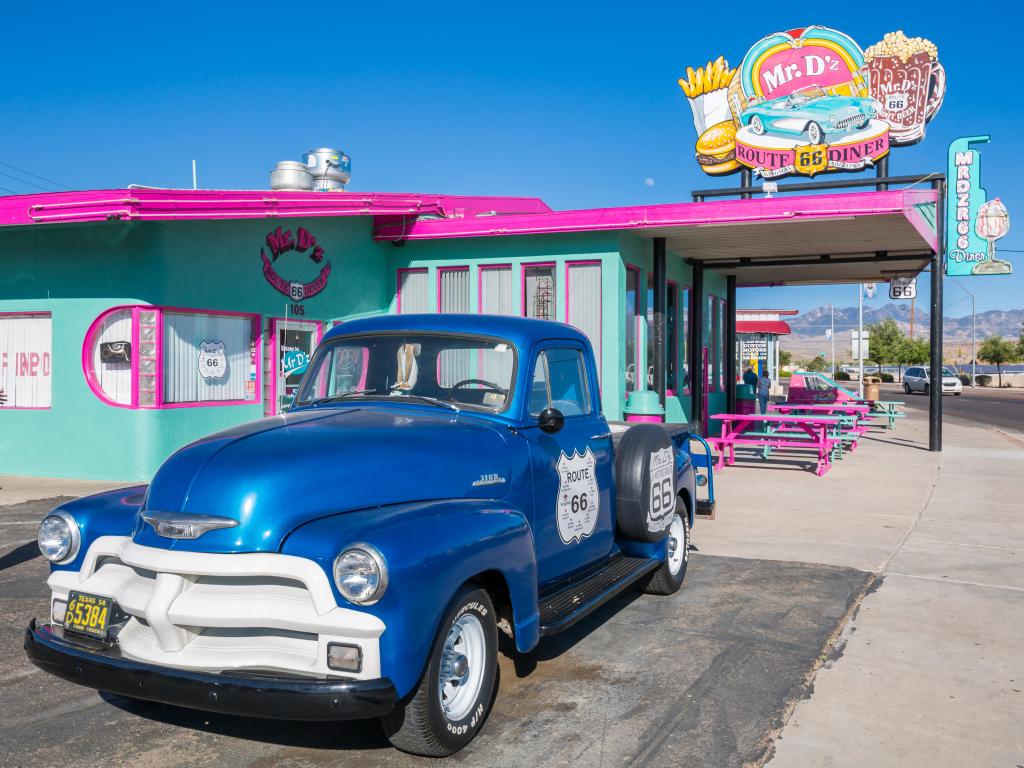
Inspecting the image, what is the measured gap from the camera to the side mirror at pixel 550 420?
4.62m

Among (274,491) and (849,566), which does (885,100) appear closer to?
(849,566)

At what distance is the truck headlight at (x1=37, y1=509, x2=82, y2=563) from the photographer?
13.0ft

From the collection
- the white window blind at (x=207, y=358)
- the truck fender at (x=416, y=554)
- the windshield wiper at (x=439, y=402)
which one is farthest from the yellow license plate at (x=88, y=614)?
the white window blind at (x=207, y=358)

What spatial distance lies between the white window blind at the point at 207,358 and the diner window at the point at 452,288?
387 centimetres

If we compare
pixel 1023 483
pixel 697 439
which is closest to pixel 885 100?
pixel 1023 483

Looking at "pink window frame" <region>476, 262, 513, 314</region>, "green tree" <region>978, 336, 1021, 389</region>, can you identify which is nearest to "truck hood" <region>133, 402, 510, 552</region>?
"pink window frame" <region>476, 262, 513, 314</region>

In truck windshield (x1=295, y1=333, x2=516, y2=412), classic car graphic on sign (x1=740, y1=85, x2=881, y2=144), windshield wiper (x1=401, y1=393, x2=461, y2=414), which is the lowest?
windshield wiper (x1=401, y1=393, x2=461, y2=414)

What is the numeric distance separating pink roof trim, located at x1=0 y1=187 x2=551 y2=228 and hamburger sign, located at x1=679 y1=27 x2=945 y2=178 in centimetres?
909

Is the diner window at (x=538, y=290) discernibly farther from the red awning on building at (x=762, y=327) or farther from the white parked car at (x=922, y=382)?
the white parked car at (x=922, y=382)

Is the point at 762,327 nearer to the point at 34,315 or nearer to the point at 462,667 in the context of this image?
the point at 34,315

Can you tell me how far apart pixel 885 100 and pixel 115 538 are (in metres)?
20.1

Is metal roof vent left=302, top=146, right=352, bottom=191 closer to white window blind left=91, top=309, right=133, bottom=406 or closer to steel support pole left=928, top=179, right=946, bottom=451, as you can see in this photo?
white window blind left=91, top=309, right=133, bottom=406

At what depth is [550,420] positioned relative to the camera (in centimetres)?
463

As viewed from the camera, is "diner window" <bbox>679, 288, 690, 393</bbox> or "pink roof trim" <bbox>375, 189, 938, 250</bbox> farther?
"diner window" <bbox>679, 288, 690, 393</bbox>
